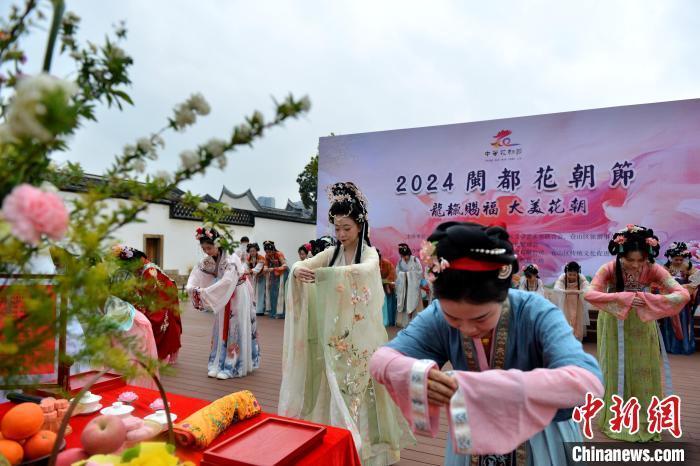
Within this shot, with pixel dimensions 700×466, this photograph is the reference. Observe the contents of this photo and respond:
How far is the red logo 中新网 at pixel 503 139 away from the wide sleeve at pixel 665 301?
6279mm

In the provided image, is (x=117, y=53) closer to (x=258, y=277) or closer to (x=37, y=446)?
(x=37, y=446)

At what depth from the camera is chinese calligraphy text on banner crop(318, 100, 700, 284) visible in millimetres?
8008

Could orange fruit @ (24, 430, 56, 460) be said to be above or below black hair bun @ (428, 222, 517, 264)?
below

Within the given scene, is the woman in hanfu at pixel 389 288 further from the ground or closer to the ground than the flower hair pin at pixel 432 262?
closer to the ground

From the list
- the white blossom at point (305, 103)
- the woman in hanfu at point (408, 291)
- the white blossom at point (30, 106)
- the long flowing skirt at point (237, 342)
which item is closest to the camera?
the white blossom at point (30, 106)

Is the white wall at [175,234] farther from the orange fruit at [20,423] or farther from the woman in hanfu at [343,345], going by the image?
the orange fruit at [20,423]

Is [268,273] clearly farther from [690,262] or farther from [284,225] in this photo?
[690,262]

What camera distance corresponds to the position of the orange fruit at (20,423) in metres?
1.34

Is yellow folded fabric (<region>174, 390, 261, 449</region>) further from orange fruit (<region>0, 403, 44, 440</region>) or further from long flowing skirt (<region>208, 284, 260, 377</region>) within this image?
long flowing skirt (<region>208, 284, 260, 377</region>)

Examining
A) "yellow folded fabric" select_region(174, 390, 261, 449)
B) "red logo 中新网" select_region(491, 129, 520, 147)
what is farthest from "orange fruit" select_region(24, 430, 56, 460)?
"red logo 中新网" select_region(491, 129, 520, 147)

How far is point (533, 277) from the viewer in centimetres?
823

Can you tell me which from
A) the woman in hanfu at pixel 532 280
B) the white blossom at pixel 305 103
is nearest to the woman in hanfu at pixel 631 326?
the white blossom at pixel 305 103

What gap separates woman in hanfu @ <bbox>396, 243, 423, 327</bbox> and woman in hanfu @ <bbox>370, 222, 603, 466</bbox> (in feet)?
26.6

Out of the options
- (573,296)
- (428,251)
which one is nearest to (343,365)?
(428,251)
